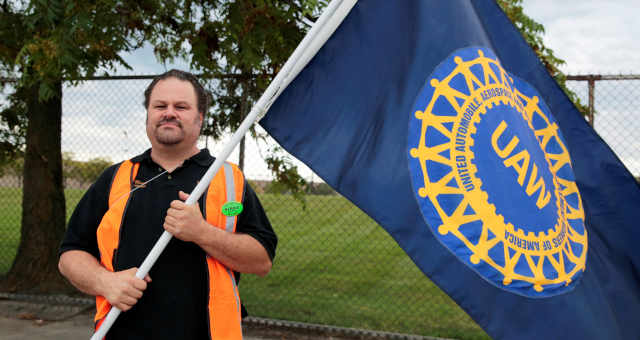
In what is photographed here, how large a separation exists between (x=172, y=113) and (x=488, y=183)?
1266 mm

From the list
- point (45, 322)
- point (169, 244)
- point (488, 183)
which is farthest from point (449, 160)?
point (45, 322)

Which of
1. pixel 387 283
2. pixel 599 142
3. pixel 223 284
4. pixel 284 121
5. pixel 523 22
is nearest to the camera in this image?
pixel 223 284

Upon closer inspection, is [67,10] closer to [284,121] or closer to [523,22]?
[284,121]

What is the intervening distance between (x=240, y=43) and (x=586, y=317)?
9.70ft

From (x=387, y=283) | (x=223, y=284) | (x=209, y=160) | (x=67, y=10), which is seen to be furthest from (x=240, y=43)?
(x=387, y=283)

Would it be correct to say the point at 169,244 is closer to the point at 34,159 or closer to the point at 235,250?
the point at 235,250

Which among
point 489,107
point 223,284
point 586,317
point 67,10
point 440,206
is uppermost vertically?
point 67,10

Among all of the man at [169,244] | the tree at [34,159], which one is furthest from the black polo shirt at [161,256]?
the tree at [34,159]

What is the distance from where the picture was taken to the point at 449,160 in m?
2.19

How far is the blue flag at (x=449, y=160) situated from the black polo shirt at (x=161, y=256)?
0.40m

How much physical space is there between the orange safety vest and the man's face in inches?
8.2

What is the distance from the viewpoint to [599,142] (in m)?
2.74

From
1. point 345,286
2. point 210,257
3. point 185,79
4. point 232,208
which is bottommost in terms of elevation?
point 345,286

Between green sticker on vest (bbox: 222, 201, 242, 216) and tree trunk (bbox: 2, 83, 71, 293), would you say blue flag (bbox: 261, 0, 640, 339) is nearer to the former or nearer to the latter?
green sticker on vest (bbox: 222, 201, 242, 216)
